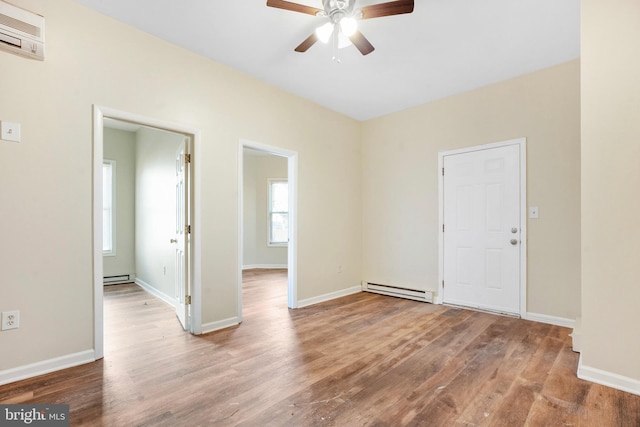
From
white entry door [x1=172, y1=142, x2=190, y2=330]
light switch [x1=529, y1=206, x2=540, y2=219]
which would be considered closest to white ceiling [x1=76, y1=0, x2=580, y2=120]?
white entry door [x1=172, y1=142, x2=190, y2=330]

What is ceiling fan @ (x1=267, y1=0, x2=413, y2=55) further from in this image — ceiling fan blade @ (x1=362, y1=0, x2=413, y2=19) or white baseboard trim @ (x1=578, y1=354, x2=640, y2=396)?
white baseboard trim @ (x1=578, y1=354, x2=640, y2=396)

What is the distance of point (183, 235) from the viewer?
128 inches

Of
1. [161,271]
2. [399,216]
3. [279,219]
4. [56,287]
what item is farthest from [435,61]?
[279,219]

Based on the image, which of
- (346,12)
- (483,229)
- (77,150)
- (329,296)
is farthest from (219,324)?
(483,229)

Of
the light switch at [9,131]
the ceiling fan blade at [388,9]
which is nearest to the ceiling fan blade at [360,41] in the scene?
the ceiling fan blade at [388,9]

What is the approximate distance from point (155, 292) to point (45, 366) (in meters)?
2.47

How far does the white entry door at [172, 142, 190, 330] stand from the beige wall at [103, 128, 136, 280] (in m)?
2.48

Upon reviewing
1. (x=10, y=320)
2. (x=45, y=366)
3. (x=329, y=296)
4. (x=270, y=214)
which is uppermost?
(x=270, y=214)

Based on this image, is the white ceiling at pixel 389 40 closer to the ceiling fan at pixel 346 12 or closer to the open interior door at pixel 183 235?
the ceiling fan at pixel 346 12

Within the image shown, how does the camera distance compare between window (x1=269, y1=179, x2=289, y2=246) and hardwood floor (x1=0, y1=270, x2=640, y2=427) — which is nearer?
hardwood floor (x1=0, y1=270, x2=640, y2=427)

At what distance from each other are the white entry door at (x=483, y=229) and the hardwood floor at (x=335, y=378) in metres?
0.46

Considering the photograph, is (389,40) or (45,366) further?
(389,40)

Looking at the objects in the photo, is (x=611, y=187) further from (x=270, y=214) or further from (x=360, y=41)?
(x=270, y=214)

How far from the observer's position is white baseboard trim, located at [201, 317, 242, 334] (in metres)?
3.03
